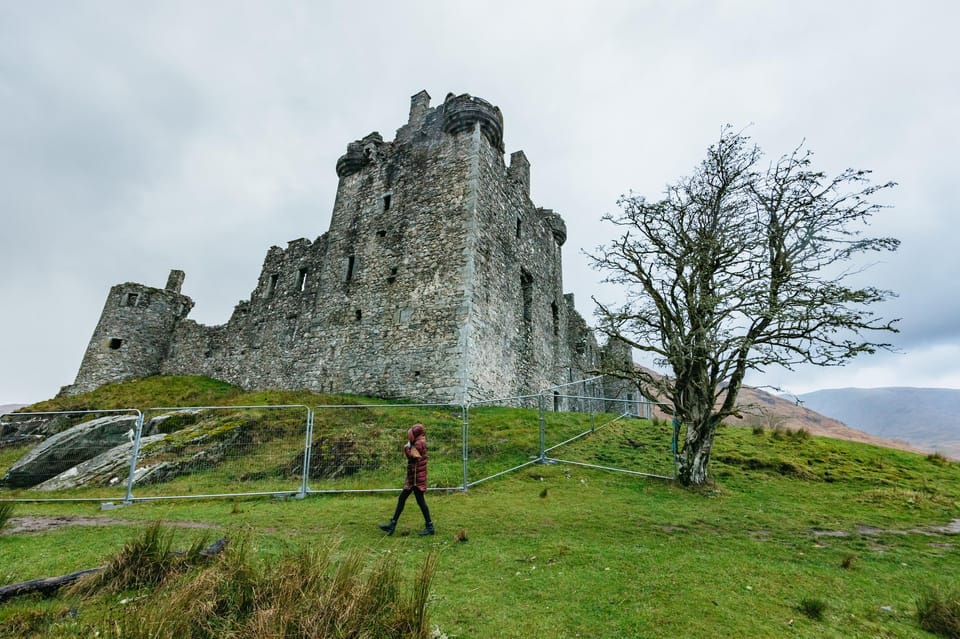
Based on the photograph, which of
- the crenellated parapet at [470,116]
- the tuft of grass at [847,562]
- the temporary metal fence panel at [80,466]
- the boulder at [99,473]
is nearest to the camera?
the tuft of grass at [847,562]

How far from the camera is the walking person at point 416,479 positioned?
6188mm

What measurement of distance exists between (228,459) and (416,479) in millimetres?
6617

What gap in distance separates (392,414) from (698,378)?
313 inches

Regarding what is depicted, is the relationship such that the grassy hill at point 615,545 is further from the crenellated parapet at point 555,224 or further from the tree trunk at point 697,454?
the crenellated parapet at point 555,224


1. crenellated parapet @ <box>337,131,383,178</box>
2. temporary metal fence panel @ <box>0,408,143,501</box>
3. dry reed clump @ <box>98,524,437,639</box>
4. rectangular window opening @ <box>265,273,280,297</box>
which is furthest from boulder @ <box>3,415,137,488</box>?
crenellated parapet @ <box>337,131,383,178</box>

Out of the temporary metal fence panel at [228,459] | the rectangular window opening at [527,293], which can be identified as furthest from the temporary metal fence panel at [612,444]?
the temporary metal fence panel at [228,459]

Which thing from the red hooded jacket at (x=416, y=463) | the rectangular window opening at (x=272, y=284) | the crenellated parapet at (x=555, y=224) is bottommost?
the red hooded jacket at (x=416, y=463)

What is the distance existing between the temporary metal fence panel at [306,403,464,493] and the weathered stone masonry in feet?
9.50

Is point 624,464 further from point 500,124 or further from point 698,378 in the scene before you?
point 500,124

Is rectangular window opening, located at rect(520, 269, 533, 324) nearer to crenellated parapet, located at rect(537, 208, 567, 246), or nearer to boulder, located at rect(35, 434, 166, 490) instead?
crenellated parapet, located at rect(537, 208, 567, 246)

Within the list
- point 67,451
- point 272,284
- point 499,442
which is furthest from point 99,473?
point 272,284

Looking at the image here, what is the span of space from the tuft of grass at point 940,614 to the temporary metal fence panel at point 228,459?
350 inches

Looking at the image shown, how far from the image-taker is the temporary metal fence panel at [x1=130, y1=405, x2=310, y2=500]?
9383 millimetres

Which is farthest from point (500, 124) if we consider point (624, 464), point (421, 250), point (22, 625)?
point (22, 625)
